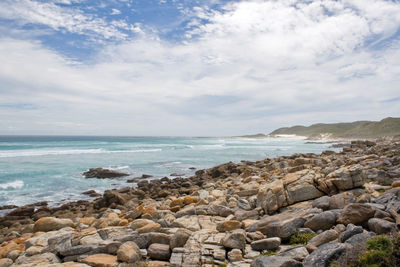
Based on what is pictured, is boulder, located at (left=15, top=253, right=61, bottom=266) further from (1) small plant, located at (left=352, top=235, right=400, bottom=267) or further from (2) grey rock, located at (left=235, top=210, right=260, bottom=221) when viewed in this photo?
(1) small plant, located at (left=352, top=235, right=400, bottom=267)

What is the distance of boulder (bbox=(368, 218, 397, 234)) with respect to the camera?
5270mm

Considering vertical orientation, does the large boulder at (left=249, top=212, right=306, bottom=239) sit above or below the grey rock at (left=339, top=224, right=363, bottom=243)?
below

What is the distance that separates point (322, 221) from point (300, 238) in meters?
0.76

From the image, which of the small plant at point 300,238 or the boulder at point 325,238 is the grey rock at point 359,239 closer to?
the boulder at point 325,238

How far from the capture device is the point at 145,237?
7.05m

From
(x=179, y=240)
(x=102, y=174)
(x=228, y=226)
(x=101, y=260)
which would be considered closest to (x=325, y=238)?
(x=228, y=226)

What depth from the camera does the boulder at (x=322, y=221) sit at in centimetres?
645

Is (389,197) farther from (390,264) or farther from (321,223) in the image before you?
(390,264)

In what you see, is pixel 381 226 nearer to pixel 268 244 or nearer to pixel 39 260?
pixel 268 244

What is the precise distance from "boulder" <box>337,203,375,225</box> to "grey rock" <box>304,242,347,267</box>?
1657 mm

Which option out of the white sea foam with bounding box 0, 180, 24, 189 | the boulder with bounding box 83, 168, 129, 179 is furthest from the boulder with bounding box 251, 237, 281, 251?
the boulder with bounding box 83, 168, 129, 179

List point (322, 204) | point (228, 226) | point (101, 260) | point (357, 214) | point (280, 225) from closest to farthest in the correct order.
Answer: point (101, 260), point (357, 214), point (280, 225), point (228, 226), point (322, 204)

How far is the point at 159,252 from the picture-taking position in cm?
635

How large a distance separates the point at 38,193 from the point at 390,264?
23106 millimetres
